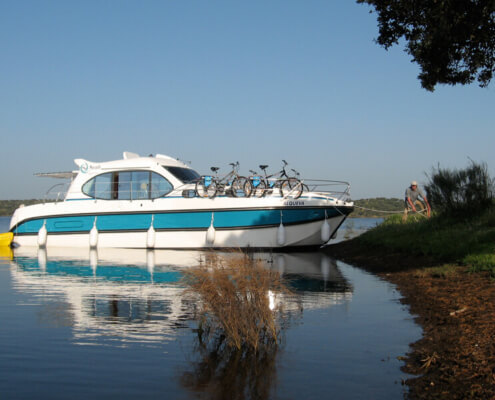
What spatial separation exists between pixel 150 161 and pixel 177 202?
2.19 m

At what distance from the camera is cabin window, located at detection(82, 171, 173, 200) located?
21.4 metres

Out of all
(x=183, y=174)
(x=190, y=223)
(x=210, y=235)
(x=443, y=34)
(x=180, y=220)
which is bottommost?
(x=210, y=235)

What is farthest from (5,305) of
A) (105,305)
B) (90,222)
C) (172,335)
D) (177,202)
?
(90,222)

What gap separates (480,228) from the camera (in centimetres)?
1306

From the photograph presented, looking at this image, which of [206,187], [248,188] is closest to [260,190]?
[248,188]

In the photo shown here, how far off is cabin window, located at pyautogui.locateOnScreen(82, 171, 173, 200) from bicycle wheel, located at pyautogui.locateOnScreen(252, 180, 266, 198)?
134 inches

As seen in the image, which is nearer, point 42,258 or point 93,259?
point 93,259

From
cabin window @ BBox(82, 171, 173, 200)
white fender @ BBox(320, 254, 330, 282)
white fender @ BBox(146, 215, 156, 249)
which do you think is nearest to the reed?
white fender @ BBox(320, 254, 330, 282)

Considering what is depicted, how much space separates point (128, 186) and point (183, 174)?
224 cm

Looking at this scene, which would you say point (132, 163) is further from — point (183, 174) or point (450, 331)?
point (450, 331)

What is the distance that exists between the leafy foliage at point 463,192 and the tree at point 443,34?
373cm

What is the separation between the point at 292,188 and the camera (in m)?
20.2

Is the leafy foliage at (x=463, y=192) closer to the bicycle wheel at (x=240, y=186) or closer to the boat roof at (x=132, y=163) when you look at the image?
the bicycle wheel at (x=240, y=186)

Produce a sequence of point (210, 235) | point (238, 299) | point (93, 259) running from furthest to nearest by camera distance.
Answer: point (210, 235), point (93, 259), point (238, 299)
